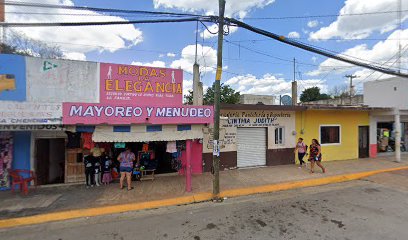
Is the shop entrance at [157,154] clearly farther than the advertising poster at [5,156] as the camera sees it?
Yes

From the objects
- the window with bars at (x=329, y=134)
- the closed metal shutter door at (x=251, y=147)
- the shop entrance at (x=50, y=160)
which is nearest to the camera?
the shop entrance at (x=50, y=160)

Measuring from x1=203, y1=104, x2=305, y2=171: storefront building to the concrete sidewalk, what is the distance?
0.76m

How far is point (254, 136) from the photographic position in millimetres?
12336

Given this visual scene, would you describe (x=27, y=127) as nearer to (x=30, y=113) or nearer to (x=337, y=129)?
(x=30, y=113)

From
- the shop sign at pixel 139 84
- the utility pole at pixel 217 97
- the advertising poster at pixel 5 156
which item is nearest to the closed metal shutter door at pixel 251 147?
the shop sign at pixel 139 84

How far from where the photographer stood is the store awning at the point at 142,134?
786 cm

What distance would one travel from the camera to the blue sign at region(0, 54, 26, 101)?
7.77 m

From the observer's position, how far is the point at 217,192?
7945 millimetres

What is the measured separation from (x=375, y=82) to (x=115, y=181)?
718 inches

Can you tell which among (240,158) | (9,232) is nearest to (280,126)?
(240,158)

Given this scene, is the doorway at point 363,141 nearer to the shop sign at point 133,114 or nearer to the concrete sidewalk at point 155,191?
the concrete sidewalk at point 155,191

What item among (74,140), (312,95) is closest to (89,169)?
(74,140)

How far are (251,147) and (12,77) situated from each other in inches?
397

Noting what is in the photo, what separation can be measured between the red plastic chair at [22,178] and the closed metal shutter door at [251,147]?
8523mm
